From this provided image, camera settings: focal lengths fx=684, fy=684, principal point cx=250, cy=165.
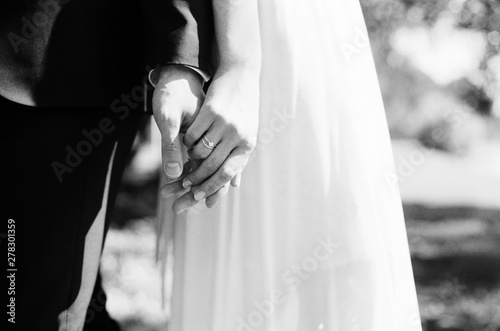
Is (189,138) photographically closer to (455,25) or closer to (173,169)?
(173,169)

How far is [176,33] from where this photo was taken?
3.16 ft

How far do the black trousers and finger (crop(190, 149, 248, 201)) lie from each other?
0.60 feet

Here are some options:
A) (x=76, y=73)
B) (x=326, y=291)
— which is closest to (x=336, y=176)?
Result: (x=326, y=291)

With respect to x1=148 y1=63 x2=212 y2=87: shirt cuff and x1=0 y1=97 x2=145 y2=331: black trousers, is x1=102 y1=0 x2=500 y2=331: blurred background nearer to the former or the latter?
x1=0 y1=97 x2=145 y2=331: black trousers

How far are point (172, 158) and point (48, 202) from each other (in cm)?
21

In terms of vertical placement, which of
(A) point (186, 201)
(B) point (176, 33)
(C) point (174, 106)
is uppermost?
(B) point (176, 33)

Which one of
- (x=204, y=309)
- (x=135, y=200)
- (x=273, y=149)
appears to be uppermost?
(x=135, y=200)

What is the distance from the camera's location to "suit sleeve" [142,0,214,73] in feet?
3.14

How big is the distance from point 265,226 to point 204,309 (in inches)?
7.4

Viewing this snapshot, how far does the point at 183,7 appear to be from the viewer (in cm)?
97

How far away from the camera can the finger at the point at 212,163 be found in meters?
0.93

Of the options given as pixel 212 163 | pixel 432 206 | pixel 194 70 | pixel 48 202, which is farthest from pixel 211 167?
pixel 432 206

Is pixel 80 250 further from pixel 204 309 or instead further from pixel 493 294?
pixel 493 294

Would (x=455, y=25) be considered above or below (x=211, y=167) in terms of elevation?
above
